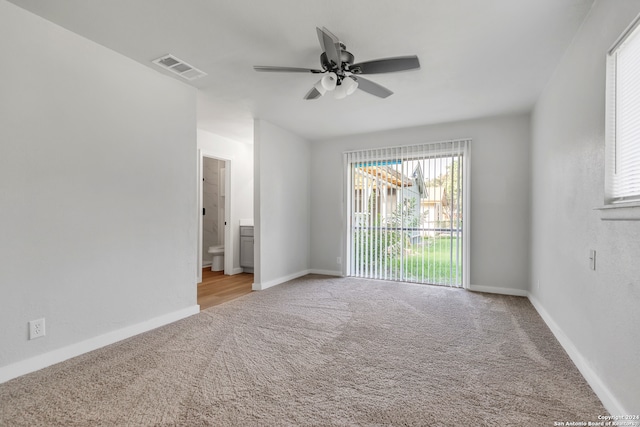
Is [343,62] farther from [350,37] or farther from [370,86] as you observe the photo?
[370,86]

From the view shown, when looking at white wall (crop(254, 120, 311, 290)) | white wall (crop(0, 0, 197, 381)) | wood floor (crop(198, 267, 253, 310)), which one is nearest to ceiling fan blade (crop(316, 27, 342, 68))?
white wall (crop(0, 0, 197, 381))

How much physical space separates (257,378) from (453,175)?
12.5 ft

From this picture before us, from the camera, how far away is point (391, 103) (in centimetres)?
370

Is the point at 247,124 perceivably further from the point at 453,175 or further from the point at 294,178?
the point at 453,175

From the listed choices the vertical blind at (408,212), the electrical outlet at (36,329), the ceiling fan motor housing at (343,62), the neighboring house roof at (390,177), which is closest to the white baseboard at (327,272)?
the vertical blind at (408,212)

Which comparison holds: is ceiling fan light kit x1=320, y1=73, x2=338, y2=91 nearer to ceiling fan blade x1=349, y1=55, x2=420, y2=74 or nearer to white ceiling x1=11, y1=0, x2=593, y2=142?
ceiling fan blade x1=349, y1=55, x2=420, y2=74

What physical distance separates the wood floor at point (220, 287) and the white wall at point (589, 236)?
3491 mm

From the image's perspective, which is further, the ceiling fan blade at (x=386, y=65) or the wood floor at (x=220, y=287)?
the wood floor at (x=220, y=287)

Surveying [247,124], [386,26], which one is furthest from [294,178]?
[386,26]

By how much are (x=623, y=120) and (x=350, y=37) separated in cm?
180

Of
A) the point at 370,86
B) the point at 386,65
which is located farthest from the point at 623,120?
the point at 370,86

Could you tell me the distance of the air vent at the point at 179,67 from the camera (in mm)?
2684

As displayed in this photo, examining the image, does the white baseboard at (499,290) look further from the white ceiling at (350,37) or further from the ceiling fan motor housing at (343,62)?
the ceiling fan motor housing at (343,62)

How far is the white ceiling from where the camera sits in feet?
6.61
